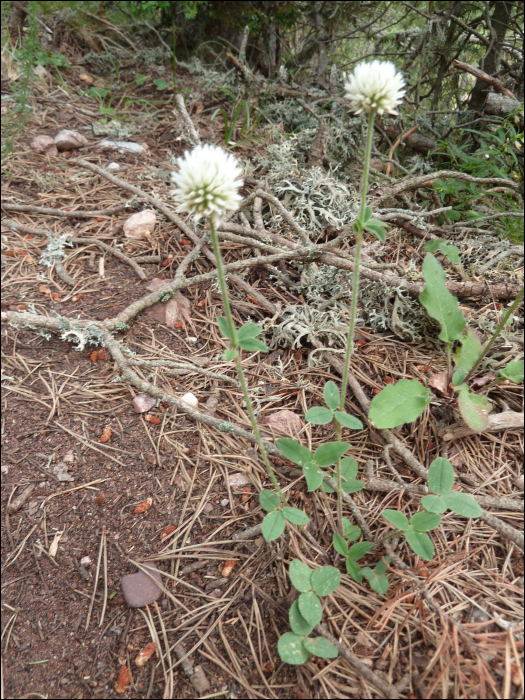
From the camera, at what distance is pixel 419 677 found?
112 cm

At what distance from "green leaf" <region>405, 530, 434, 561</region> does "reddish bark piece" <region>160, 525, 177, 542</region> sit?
0.75 meters

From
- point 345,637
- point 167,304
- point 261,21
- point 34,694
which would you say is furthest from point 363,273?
point 261,21

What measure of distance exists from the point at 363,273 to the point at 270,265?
484 mm

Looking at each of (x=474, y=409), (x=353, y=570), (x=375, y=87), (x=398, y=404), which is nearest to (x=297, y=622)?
(x=353, y=570)

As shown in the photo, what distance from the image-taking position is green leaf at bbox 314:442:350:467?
48.7 inches

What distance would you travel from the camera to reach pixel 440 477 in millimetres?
1239

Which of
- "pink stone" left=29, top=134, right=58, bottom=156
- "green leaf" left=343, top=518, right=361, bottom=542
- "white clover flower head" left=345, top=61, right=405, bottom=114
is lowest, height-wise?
"green leaf" left=343, top=518, right=361, bottom=542

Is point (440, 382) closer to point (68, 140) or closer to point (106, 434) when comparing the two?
point (106, 434)

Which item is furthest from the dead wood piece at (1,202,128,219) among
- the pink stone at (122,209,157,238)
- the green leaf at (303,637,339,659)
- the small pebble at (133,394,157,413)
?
the green leaf at (303,637,339,659)

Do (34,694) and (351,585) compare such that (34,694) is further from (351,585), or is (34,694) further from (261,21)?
(261,21)

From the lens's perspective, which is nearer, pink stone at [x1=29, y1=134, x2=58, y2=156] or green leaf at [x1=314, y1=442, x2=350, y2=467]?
green leaf at [x1=314, y1=442, x2=350, y2=467]

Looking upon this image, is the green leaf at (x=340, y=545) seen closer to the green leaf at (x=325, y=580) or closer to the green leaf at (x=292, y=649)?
the green leaf at (x=325, y=580)

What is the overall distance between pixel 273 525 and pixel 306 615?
24 cm

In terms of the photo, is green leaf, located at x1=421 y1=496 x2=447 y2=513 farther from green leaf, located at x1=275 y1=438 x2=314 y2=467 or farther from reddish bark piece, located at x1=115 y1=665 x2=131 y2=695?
reddish bark piece, located at x1=115 y1=665 x2=131 y2=695
